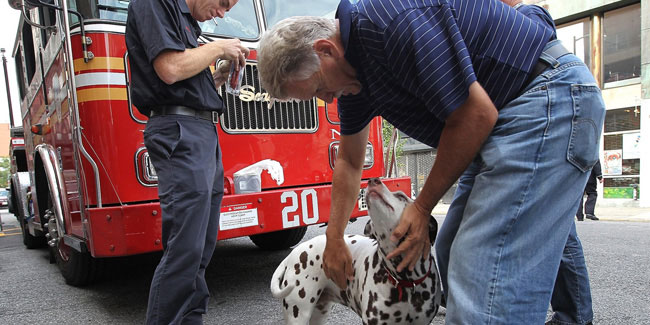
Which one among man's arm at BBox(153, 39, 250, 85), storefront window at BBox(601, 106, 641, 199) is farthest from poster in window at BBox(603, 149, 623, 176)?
man's arm at BBox(153, 39, 250, 85)

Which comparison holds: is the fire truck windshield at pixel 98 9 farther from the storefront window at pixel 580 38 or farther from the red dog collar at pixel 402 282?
the storefront window at pixel 580 38

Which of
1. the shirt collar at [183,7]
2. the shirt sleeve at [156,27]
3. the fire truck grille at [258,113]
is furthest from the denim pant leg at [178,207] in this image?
the fire truck grille at [258,113]

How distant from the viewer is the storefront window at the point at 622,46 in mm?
12016

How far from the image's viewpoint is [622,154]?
1212cm

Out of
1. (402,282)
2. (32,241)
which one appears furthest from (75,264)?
(32,241)

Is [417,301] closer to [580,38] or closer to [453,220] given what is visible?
[453,220]

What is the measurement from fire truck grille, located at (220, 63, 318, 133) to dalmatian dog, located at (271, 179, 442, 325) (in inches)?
63.0

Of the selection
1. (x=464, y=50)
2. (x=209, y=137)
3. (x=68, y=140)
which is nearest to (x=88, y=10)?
(x=68, y=140)

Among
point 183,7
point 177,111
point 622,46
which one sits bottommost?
point 177,111

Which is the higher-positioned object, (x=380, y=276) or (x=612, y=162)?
(x=380, y=276)

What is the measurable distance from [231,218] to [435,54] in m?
2.13

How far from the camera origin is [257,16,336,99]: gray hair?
1363mm

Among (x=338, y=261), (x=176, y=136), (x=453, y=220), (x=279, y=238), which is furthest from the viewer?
(x=279, y=238)

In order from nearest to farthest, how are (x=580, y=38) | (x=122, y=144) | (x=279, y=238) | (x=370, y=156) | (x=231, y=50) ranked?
(x=231, y=50) → (x=122, y=144) → (x=370, y=156) → (x=279, y=238) → (x=580, y=38)
